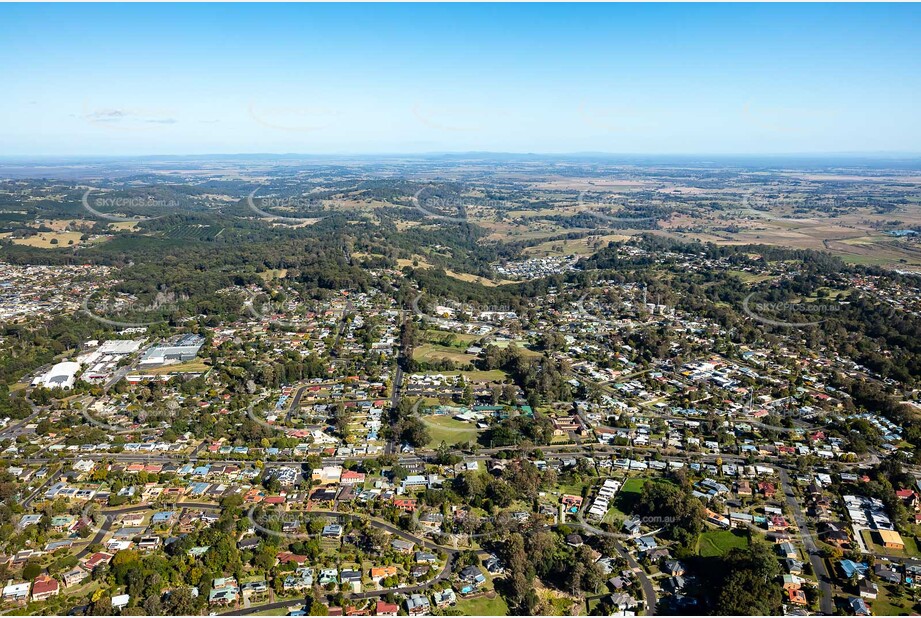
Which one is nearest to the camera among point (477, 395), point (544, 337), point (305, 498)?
point (305, 498)

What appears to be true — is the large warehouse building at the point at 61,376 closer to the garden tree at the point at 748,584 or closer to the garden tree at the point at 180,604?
the garden tree at the point at 180,604

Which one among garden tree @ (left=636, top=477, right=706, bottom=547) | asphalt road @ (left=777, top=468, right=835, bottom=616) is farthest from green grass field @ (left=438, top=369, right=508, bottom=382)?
asphalt road @ (left=777, top=468, right=835, bottom=616)

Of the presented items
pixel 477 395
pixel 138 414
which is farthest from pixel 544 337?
pixel 138 414

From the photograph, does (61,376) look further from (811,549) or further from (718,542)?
(811,549)

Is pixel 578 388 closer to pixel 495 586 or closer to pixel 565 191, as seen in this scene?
pixel 495 586

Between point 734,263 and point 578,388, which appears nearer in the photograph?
point 578,388

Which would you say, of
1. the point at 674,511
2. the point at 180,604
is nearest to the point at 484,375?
the point at 674,511
